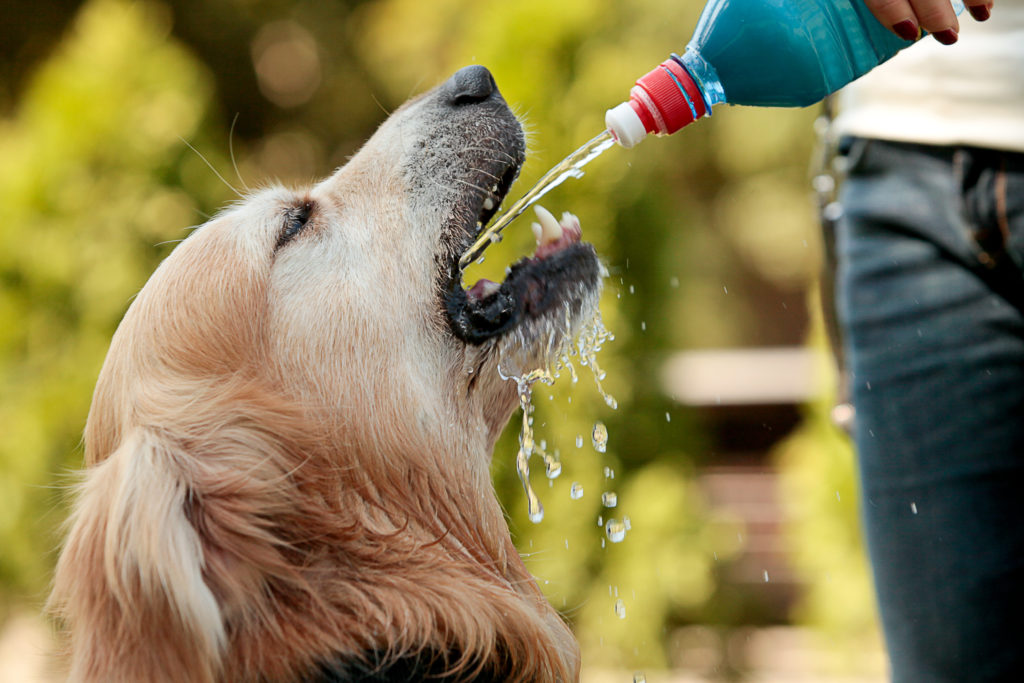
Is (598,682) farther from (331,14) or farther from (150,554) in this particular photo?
(331,14)

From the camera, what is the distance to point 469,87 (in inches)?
101

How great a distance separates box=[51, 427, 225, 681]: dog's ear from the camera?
5.59 feet

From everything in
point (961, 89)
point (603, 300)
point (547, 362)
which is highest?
point (961, 89)

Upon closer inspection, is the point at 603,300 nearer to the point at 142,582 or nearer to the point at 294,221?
the point at 294,221

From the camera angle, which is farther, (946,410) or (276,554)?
(946,410)

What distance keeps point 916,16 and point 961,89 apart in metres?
0.49

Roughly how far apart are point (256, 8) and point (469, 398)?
29.4 ft

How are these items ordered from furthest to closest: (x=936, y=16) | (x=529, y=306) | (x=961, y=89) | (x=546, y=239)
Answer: (x=546, y=239)
(x=529, y=306)
(x=961, y=89)
(x=936, y=16)

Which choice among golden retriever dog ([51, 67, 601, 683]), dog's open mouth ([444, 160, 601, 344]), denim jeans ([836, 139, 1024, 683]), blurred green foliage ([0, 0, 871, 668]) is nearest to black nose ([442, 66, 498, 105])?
golden retriever dog ([51, 67, 601, 683])

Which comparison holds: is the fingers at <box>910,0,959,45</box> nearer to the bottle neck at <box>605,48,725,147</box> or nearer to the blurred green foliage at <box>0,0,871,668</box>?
the bottle neck at <box>605,48,725,147</box>

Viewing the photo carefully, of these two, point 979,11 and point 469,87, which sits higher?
point 469,87

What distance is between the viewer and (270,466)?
2.01m

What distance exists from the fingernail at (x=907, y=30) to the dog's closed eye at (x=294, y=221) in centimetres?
150

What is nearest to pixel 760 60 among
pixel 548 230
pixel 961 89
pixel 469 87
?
pixel 961 89
